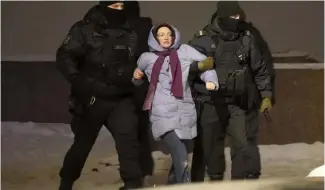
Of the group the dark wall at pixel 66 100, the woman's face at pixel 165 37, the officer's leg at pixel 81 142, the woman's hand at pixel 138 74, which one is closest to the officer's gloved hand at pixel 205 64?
the woman's face at pixel 165 37

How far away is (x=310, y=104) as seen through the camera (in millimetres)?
3195

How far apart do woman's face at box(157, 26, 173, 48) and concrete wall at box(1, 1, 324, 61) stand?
365mm

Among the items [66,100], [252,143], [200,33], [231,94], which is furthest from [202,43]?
[66,100]

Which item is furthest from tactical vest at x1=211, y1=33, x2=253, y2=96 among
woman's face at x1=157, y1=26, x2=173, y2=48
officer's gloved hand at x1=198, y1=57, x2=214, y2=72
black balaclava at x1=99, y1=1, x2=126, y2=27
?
black balaclava at x1=99, y1=1, x2=126, y2=27

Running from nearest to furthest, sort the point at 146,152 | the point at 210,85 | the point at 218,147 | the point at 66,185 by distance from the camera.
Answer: the point at 210,85 < the point at 66,185 < the point at 218,147 < the point at 146,152

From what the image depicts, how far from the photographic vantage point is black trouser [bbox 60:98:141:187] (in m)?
2.73

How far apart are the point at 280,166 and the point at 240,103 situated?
0.51 metres

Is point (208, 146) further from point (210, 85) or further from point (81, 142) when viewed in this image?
point (81, 142)

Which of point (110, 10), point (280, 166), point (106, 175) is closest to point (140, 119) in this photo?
point (106, 175)

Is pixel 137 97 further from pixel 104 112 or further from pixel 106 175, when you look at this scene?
pixel 106 175

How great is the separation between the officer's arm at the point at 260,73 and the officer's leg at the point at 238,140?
5.9 inches

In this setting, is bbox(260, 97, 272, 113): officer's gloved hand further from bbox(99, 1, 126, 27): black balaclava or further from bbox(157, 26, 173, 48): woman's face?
bbox(99, 1, 126, 27): black balaclava

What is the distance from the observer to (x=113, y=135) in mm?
2754

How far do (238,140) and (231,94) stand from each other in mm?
226
